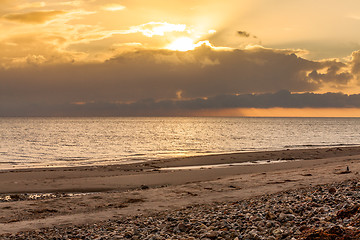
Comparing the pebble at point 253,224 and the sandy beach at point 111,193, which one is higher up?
the pebble at point 253,224

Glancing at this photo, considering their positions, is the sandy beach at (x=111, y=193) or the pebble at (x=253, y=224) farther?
the sandy beach at (x=111, y=193)

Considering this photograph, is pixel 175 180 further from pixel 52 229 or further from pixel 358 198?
pixel 358 198

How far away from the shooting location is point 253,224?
938 centimetres

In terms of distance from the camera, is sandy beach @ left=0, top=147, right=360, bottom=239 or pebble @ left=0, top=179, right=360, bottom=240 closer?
pebble @ left=0, top=179, right=360, bottom=240

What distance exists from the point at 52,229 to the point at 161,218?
402cm

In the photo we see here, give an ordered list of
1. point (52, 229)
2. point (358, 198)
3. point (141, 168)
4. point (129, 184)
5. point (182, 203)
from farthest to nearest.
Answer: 1. point (141, 168)
2. point (129, 184)
3. point (182, 203)
4. point (52, 229)
5. point (358, 198)

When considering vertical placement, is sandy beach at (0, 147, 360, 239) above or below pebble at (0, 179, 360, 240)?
below

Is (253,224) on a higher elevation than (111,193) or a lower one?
higher

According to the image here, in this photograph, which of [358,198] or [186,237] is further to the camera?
[358,198]

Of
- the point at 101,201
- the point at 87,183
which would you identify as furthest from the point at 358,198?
the point at 87,183

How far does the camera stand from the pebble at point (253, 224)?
8.13 meters

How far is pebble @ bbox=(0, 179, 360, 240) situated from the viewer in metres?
8.13

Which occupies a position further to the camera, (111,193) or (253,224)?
(111,193)

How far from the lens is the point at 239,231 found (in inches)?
354
